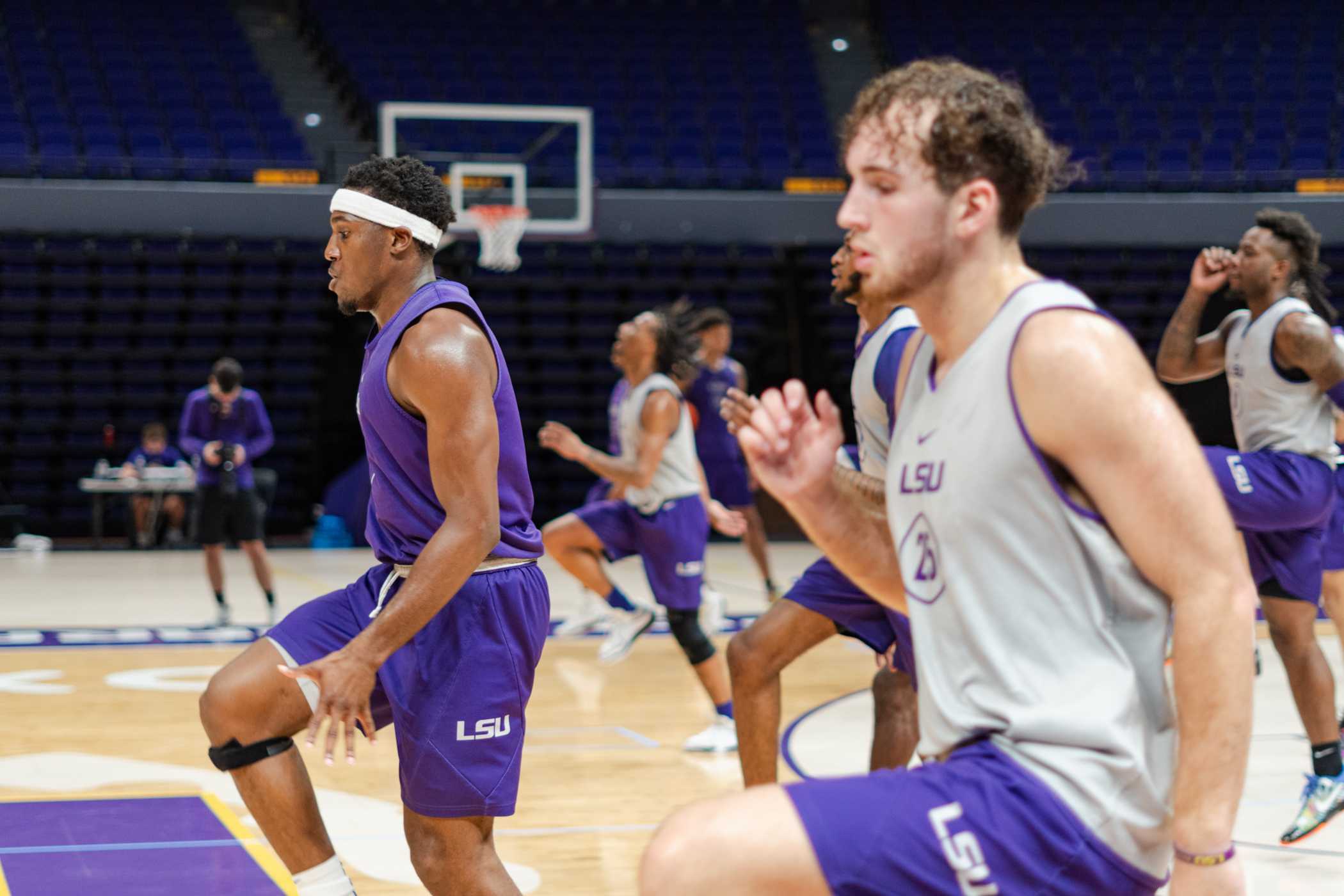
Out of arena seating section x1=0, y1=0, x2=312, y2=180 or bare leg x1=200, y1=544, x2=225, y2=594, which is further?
arena seating section x1=0, y1=0, x2=312, y2=180

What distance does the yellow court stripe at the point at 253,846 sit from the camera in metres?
4.01

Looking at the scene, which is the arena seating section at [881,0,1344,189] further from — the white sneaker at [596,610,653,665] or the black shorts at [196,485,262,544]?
the white sneaker at [596,610,653,665]

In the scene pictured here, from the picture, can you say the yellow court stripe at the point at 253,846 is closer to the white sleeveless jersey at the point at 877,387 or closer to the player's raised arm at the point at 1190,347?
the white sleeveless jersey at the point at 877,387

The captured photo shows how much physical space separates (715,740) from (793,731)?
0.49 metres

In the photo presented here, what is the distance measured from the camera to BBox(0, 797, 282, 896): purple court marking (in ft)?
13.0

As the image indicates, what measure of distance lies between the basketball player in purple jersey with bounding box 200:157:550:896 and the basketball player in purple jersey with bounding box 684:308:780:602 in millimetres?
6554

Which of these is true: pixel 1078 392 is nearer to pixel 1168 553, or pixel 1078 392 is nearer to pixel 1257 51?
pixel 1168 553

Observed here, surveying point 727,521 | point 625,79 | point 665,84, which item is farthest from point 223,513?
point 665,84

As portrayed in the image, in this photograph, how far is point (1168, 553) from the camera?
164 centimetres

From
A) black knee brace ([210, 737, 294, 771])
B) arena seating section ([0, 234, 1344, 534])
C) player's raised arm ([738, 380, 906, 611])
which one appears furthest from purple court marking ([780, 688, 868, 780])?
arena seating section ([0, 234, 1344, 534])

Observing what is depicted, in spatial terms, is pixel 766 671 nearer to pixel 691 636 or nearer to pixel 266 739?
pixel 266 739

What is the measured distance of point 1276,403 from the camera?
4.53 metres

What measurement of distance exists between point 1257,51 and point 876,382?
17608 mm

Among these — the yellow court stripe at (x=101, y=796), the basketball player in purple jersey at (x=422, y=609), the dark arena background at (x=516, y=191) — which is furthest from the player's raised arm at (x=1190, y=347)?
the dark arena background at (x=516, y=191)
